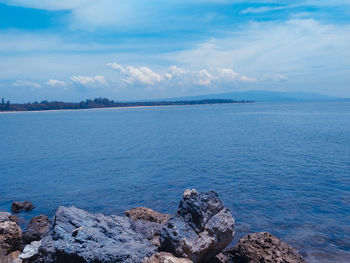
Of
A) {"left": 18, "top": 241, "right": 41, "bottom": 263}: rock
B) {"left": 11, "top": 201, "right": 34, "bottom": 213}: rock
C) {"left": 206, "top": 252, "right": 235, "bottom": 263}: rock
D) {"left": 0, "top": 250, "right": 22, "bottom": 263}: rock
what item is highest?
Result: {"left": 18, "top": 241, "right": 41, "bottom": 263}: rock

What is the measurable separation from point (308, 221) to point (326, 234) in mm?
1785

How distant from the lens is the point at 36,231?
14.5 metres

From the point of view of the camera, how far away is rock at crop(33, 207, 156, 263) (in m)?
10.4

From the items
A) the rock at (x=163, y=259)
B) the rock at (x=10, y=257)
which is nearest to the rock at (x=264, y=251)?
the rock at (x=163, y=259)

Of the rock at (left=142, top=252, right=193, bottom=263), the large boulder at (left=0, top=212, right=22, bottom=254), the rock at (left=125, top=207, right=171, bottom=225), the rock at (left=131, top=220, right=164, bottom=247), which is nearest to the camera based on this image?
the rock at (left=142, top=252, right=193, bottom=263)

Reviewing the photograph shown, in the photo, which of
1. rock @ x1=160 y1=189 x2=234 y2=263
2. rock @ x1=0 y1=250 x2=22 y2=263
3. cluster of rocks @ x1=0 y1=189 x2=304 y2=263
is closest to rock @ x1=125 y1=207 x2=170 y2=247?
cluster of rocks @ x1=0 y1=189 x2=304 y2=263

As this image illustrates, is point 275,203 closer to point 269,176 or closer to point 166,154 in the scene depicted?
point 269,176

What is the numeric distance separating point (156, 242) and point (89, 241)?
3.18 m

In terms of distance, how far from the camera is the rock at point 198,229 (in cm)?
1095

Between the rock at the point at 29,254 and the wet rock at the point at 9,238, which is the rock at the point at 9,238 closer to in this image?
the wet rock at the point at 9,238

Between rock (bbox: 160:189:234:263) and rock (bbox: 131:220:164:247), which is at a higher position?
rock (bbox: 160:189:234:263)

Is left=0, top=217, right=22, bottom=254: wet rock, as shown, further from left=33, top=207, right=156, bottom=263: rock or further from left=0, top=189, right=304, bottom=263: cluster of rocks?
left=33, top=207, right=156, bottom=263: rock

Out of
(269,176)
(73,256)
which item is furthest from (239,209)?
(73,256)

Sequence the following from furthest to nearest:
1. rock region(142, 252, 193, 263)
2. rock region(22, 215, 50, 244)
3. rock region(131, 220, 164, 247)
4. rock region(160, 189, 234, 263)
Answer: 1. rock region(22, 215, 50, 244)
2. rock region(131, 220, 164, 247)
3. rock region(160, 189, 234, 263)
4. rock region(142, 252, 193, 263)
